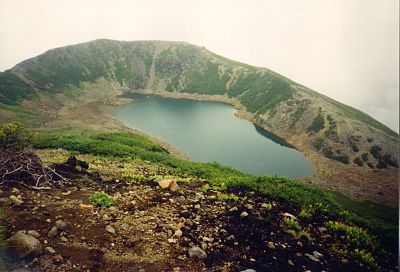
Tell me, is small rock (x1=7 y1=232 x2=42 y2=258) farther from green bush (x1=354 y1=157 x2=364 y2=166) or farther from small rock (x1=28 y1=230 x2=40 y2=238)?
green bush (x1=354 y1=157 x2=364 y2=166)

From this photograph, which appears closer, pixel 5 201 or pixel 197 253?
pixel 197 253

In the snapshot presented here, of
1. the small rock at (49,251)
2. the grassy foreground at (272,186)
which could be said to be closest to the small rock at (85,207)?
the small rock at (49,251)

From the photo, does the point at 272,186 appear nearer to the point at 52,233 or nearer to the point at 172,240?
the point at 172,240

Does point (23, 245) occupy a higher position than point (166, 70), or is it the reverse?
point (23, 245)

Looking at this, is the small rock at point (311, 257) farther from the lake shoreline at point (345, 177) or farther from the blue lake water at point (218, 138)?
the blue lake water at point (218, 138)

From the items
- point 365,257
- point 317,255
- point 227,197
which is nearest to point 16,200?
point 227,197

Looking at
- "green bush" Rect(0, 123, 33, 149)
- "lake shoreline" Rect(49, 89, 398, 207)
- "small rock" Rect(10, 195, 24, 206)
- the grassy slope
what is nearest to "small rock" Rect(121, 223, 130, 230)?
"small rock" Rect(10, 195, 24, 206)

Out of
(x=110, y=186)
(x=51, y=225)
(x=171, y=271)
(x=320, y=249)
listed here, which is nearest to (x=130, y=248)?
(x=171, y=271)
